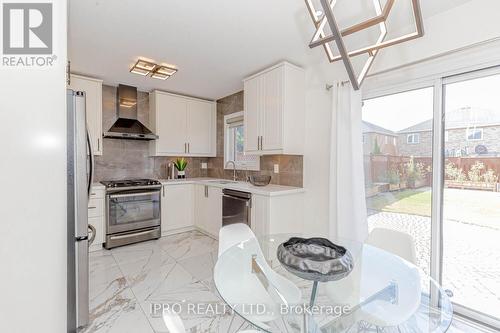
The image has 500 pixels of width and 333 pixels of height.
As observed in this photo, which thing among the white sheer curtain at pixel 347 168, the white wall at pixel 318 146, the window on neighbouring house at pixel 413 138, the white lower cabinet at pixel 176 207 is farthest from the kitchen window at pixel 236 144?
the window on neighbouring house at pixel 413 138

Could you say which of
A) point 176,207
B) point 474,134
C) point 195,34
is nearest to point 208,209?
point 176,207

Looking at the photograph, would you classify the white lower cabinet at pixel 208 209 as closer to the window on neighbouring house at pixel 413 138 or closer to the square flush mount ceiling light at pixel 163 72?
the square flush mount ceiling light at pixel 163 72

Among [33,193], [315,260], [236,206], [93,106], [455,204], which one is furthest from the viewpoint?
[93,106]

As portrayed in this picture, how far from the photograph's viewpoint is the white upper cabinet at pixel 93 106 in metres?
3.21

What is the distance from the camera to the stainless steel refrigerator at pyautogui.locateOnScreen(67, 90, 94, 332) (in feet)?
5.21

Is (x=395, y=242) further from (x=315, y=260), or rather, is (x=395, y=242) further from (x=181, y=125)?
(x=181, y=125)

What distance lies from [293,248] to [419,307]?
0.72 metres

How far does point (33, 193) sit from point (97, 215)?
2.49 metres

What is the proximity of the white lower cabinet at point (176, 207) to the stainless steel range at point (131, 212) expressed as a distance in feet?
0.34

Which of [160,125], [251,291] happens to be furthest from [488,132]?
[160,125]

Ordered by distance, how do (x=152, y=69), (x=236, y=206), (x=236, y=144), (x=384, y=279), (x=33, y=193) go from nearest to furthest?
(x=33, y=193) → (x=384, y=279) → (x=152, y=69) → (x=236, y=206) → (x=236, y=144)

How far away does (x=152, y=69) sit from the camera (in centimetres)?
296

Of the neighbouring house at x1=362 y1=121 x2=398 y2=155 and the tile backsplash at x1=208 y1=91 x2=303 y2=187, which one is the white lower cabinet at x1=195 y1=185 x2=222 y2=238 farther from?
the neighbouring house at x1=362 y1=121 x2=398 y2=155

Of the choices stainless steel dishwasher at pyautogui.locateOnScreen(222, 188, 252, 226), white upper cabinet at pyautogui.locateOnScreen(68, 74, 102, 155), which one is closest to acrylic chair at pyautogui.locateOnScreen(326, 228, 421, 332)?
stainless steel dishwasher at pyautogui.locateOnScreen(222, 188, 252, 226)
